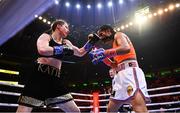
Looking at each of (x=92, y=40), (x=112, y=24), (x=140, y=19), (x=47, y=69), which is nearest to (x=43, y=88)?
(x=47, y=69)

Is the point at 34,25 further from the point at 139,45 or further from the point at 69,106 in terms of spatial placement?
the point at 69,106

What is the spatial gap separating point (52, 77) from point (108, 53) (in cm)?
59

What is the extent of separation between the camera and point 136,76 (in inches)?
93.5

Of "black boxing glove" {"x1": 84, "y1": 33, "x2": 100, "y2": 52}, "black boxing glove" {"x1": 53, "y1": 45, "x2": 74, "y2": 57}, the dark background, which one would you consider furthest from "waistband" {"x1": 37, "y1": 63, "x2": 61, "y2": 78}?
the dark background

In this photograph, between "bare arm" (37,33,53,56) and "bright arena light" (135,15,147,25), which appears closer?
"bare arm" (37,33,53,56)

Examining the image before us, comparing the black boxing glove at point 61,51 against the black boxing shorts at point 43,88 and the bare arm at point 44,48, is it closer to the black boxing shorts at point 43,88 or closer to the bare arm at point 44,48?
the bare arm at point 44,48

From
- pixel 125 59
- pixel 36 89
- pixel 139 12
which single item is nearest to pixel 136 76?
pixel 125 59

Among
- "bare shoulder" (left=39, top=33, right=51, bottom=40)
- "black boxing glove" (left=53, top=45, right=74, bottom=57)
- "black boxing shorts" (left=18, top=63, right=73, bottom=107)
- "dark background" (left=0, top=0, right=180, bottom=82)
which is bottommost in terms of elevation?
"black boxing shorts" (left=18, top=63, right=73, bottom=107)

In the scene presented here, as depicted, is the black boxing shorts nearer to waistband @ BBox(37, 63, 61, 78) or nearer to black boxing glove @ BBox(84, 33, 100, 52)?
waistband @ BBox(37, 63, 61, 78)

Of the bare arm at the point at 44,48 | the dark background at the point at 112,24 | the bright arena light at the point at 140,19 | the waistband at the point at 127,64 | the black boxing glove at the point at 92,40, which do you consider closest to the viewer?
the bare arm at the point at 44,48

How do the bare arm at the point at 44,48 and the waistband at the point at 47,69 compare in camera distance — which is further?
the waistband at the point at 47,69

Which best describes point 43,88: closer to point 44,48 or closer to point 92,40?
point 44,48

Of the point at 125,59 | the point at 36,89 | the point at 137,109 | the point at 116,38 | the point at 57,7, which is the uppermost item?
the point at 57,7

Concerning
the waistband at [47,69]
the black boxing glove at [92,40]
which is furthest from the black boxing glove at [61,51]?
the black boxing glove at [92,40]
